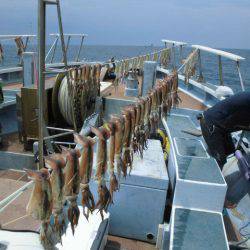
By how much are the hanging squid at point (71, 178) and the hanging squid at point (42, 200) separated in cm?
23

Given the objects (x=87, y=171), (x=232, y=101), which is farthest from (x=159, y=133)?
(x=87, y=171)

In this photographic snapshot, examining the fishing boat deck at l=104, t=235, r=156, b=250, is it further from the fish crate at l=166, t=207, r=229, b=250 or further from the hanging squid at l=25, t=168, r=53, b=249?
the hanging squid at l=25, t=168, r=53, b=249

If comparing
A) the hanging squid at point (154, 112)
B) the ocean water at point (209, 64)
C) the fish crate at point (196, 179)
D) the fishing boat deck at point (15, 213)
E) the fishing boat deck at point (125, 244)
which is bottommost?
the ocean water at point (209, 64)

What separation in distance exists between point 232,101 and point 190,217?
209cm

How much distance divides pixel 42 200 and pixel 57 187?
160 millimetres

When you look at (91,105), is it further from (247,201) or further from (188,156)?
(247,201)

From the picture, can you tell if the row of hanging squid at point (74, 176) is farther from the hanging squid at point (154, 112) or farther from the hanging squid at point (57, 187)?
the hanging squid at point (154, 112)

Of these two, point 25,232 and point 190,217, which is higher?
point 25,232

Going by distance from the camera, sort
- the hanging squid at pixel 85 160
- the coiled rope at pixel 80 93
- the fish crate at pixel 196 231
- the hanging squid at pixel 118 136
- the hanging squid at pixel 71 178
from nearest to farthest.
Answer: the hanging squid at pixel 71 178
the hanging squid at pixel 85 160
the hanging squid at pixel 118 136
the fish crate at pixel 196 231
the coiled rope at pixel 80 93

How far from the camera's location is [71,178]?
2.48 metres

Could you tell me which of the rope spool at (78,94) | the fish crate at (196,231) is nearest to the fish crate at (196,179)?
the fish crate at (196,231)

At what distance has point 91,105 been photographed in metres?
8.22

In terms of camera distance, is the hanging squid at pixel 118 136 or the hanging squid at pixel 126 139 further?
→ the hanging squid at pixel 126 139

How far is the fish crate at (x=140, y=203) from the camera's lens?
4504mm
